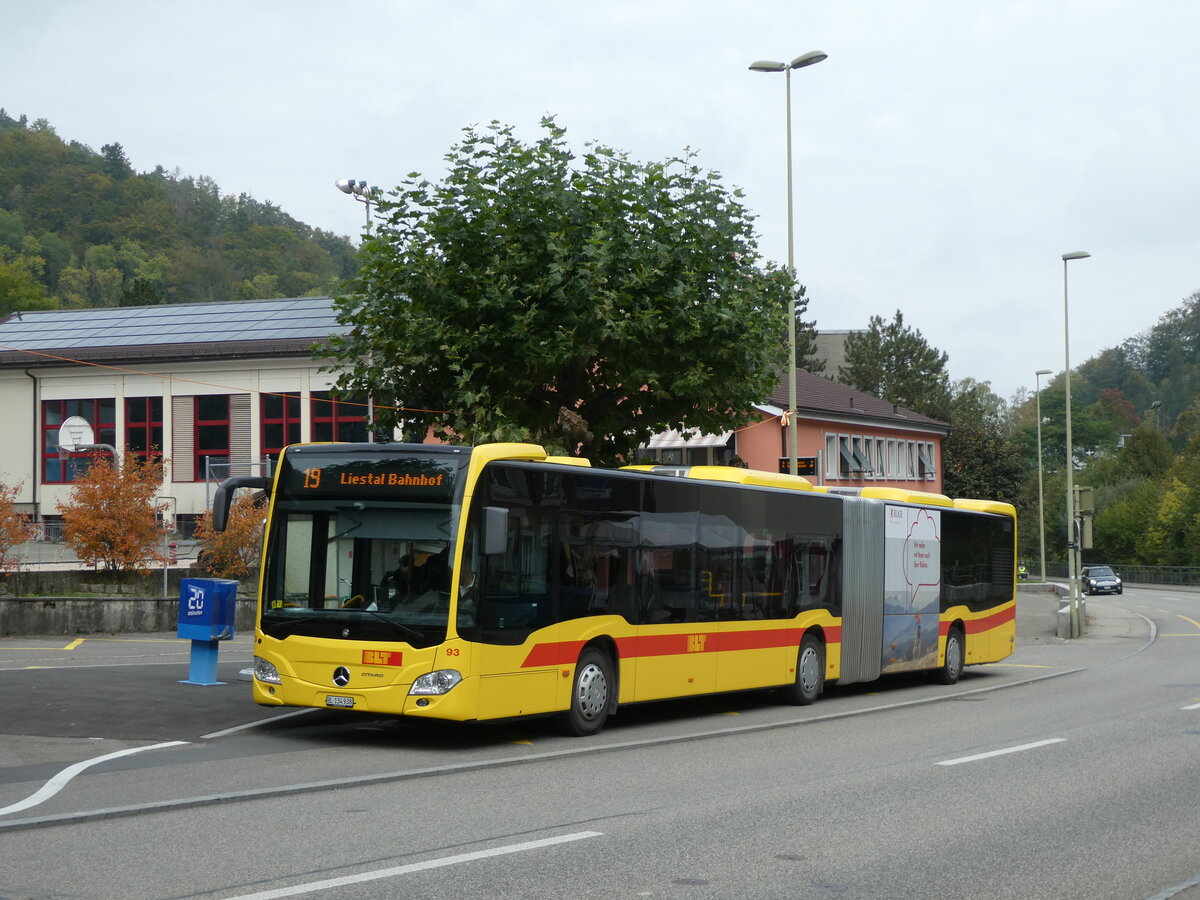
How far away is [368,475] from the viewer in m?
14.2

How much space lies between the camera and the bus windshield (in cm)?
1363

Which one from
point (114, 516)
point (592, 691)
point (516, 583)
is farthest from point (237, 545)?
point (516, 583)

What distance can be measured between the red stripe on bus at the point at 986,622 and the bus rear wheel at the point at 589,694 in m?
10.6

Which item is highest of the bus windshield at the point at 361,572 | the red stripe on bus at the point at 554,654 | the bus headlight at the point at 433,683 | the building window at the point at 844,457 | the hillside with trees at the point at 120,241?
the hillside with trees at the point at 120,241

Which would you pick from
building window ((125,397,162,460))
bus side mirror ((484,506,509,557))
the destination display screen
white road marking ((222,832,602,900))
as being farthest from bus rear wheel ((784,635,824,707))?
building window ((125,397,162,460))

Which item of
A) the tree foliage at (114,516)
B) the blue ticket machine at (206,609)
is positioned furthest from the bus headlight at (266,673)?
the tree foliage at (114,516)

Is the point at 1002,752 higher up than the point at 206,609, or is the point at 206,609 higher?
the point at 206,609

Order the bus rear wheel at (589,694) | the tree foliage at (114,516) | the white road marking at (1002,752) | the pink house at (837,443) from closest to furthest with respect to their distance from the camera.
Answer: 1. the white road marking at (1002,752)
2. the bus rear wheel at (589,694)
3. the tree foliage at (114,516)
4. the pink house at (837,443)

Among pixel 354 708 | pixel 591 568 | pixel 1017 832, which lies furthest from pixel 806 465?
pixel 1017 832

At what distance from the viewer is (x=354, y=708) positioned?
13.7 metres

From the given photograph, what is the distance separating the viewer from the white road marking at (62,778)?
32.7ft

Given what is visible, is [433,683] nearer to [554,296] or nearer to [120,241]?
[554,296]

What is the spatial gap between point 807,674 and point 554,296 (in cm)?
633

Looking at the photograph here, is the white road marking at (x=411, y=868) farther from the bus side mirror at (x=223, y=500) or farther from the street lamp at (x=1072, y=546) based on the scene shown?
the street lamp at (x=1072, y=546)
